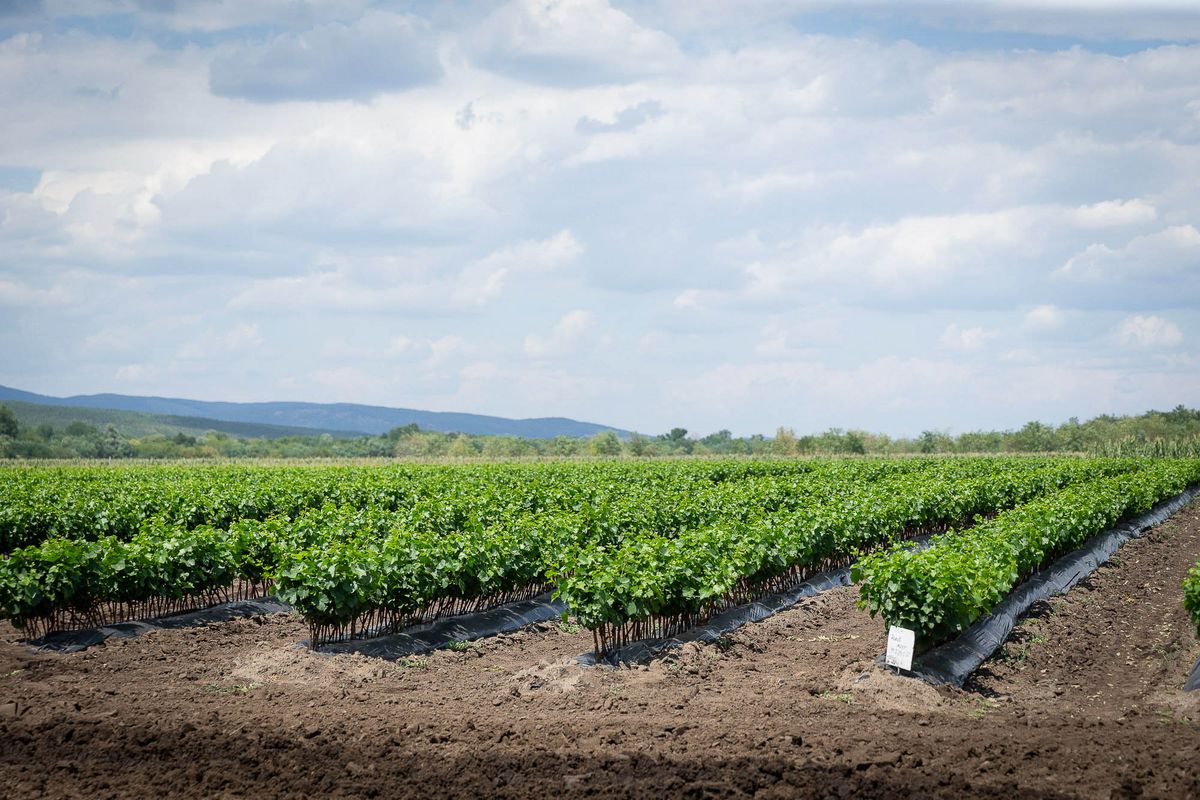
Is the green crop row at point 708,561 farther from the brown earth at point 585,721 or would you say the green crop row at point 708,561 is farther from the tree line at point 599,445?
the tree line at point 599,445

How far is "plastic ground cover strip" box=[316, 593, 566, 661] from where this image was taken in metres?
11.5

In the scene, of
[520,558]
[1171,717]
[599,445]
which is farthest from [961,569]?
[599,445]

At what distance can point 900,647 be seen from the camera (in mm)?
9805

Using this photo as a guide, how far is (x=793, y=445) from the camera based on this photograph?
84.6 meters

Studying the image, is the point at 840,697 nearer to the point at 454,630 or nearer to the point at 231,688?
the point at 454,630

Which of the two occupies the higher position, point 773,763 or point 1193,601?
point 1193,601

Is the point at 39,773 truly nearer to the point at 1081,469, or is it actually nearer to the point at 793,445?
the point at 1081,469

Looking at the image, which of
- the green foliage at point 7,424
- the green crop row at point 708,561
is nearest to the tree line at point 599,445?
the green foliage at point 7,424

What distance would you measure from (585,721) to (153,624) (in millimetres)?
7319

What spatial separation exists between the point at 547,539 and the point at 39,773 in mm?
7356

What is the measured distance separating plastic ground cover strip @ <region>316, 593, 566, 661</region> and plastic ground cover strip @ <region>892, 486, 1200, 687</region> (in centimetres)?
486

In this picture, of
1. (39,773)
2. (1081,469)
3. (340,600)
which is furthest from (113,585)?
(1081,469)

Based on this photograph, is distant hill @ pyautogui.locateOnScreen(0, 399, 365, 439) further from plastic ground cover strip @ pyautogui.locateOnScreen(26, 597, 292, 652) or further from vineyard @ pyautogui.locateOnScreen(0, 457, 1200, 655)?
plastic ground cover strip @ pyautogui.locateOnScreen(26, 597, 292, 652)

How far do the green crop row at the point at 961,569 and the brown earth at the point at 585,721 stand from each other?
758 mm
